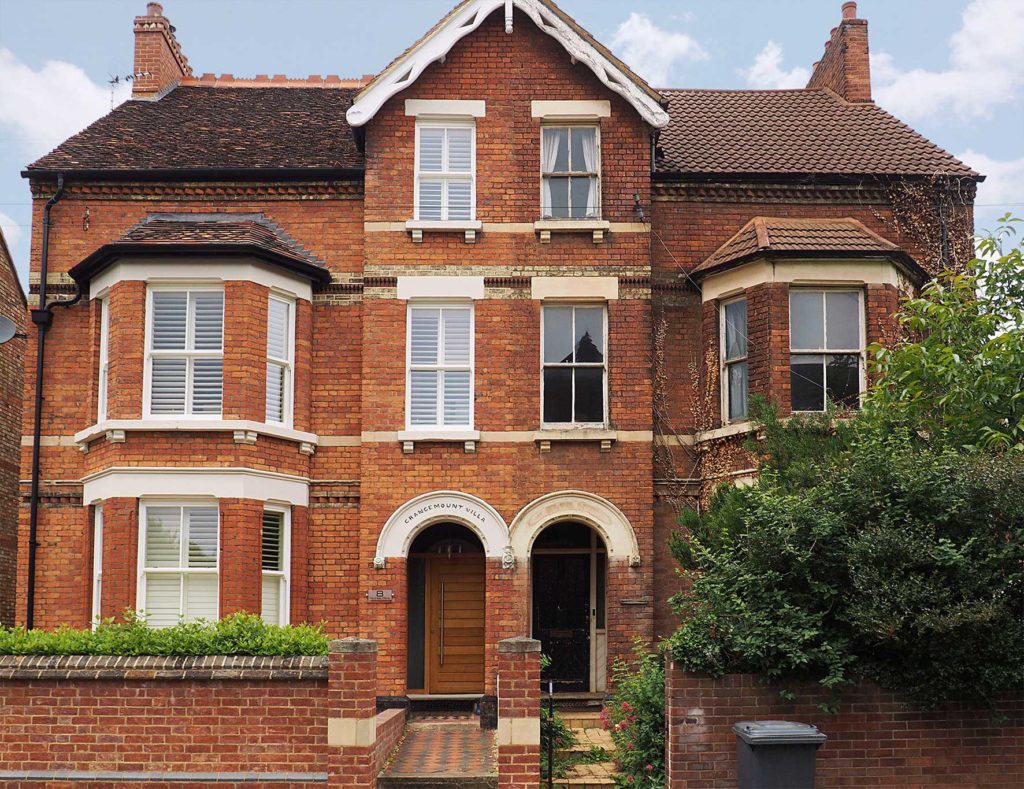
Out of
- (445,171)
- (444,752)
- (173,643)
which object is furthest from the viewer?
(445,171)

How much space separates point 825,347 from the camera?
1681 cm

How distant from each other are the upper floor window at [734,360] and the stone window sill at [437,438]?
4.00 meters

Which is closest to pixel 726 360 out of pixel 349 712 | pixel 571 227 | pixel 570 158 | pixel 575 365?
pixel 575 365

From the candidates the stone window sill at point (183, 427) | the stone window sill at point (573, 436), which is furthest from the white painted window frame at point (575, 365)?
the stone window sill at point (183, 427)

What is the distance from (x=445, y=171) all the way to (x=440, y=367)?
10.4ft

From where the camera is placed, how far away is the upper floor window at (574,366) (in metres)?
17.3

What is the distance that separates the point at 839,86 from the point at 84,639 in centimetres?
1745

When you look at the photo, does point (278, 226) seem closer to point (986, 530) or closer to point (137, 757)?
point (137, 757)

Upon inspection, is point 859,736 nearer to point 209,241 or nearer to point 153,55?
point 209,241

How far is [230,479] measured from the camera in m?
16.1

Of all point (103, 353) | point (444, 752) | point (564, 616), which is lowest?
point (444, 752)

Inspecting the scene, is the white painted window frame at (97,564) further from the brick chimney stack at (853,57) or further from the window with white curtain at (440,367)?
the brick chimney stack at (853,57)

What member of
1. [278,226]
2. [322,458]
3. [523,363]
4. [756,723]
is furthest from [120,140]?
[756,723]

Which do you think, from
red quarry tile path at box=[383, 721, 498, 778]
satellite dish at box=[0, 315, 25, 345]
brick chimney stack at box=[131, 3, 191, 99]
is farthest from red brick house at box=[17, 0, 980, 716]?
brick chimney stack at box=[131, 3, 191, 99]
